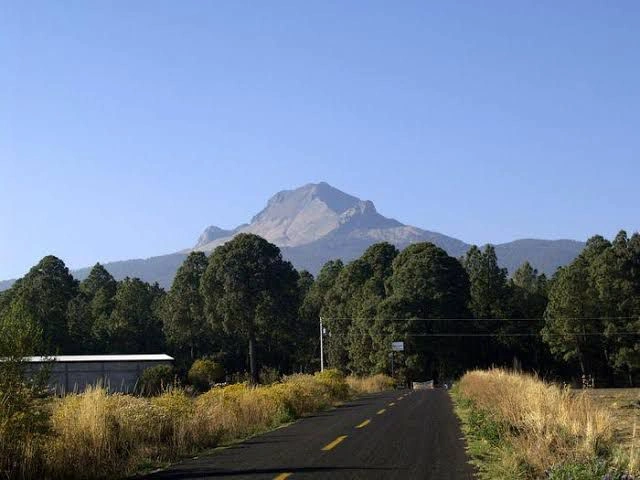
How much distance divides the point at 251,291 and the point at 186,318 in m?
12.5

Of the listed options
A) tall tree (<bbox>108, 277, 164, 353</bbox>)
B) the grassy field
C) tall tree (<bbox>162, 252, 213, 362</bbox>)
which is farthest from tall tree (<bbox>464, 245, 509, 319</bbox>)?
the grassy field

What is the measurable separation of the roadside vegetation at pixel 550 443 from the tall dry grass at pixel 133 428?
6245 millimetres

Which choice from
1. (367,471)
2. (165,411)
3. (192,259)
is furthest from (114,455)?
(192,259)

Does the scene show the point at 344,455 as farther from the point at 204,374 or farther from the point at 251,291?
the point at 251,291

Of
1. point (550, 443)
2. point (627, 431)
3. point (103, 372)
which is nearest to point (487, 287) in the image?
point (103, 372)

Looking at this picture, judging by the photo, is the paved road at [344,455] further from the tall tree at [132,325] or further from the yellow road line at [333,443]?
the tall tree at [132,325]

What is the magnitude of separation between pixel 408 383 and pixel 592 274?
21202 mm

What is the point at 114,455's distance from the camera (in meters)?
14.0

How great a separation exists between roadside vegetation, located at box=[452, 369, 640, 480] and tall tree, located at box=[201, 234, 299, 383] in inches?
2262

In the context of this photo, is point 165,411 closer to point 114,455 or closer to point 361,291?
point 114,455

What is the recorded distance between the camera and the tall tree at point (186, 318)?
275ft

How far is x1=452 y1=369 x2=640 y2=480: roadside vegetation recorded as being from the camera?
376 inches

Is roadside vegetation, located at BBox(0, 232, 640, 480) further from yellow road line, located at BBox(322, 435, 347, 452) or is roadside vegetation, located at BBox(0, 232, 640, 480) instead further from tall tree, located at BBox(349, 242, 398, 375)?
yellow road line, located at BBox(322, 435, 347, 452)

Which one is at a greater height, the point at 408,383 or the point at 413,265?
the point at 413,265
